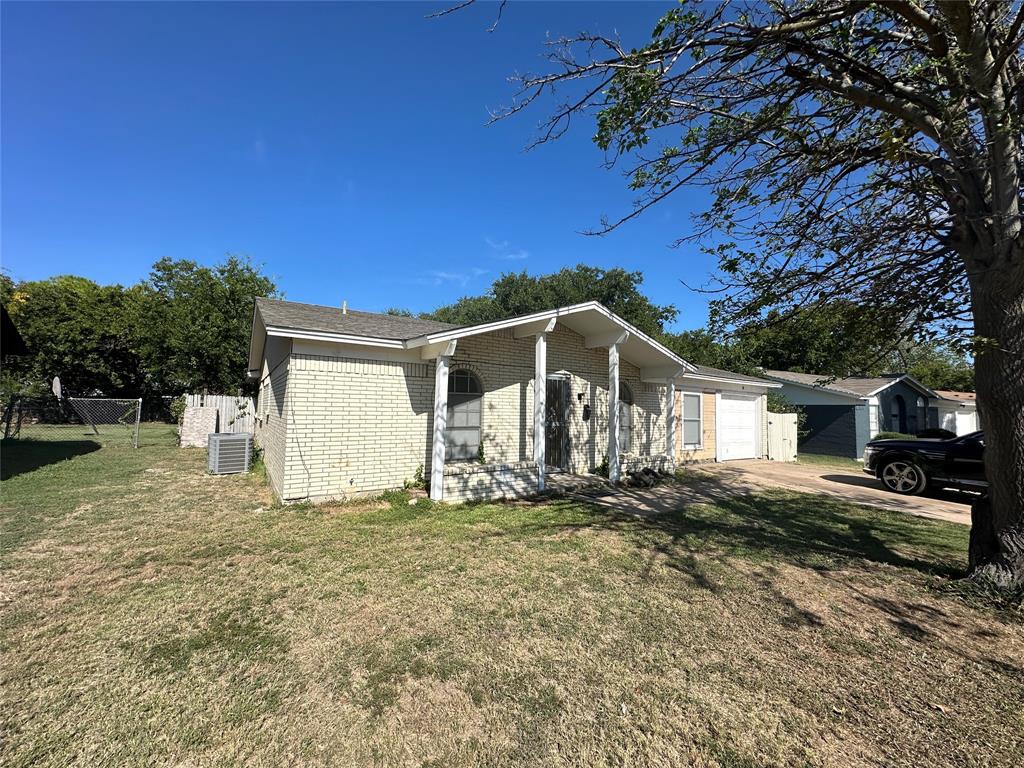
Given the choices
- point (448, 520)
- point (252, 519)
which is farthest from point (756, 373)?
point (252, 519)

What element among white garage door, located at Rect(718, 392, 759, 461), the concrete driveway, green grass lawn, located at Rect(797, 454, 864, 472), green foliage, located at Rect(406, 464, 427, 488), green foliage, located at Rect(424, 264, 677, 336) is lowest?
green grass lawn, located at Rect(797, 454, 864, 472)

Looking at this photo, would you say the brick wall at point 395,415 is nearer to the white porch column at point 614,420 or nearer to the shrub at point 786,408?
Answer: the white porch column at point 614,420

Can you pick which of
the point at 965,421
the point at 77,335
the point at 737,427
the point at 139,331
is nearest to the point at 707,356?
the point at 737,427

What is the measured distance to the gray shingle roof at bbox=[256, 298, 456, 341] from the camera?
7.39 meters

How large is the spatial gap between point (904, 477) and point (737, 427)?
18.5 feet

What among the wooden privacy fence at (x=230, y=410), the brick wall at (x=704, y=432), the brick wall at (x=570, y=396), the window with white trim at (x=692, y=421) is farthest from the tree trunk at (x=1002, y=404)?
the wooden privacy fence at (x=230, y=410)

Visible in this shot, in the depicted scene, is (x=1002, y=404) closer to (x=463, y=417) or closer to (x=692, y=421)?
(x=463, y=417)

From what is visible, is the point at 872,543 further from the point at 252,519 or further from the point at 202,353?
the point at 202,353

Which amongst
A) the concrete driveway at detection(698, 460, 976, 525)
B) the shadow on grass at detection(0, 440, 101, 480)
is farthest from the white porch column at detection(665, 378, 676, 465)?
the shadow on grass at detection(0, 440, 101, 480)

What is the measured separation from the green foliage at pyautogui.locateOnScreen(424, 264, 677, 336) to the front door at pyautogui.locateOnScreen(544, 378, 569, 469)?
87.5 ft

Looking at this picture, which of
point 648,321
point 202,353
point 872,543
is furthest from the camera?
point 648,321

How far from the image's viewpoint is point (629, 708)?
269 cm

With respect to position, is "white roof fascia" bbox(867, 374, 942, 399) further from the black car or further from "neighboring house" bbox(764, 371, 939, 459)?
the black car

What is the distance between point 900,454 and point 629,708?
37.7 ft
